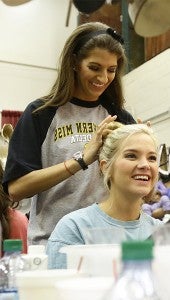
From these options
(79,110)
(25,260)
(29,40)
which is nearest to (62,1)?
(29,40)

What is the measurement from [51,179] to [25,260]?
0.62 m

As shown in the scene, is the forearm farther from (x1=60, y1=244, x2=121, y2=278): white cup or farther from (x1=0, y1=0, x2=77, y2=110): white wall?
(x1=0, y1=0, x2=77, y2=110): white wall

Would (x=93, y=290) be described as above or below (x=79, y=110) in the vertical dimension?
below

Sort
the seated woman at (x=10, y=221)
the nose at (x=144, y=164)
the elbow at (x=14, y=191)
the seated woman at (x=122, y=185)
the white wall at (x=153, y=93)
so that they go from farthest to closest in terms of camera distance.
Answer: the white wall at (x=153, y=93), the seated woman at (x=10, y=221), the elbow at (x=14, y=191), the nose at (x=144, y=164), the seated woman at (x=122, y=185)

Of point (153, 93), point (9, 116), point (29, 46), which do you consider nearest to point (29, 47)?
point (29, 46)

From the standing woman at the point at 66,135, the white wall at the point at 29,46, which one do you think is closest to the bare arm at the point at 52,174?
the standing woman at the point at 66,135

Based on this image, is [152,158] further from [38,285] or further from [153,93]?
[153,93]

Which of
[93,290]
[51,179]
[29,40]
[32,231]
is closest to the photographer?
[93,290]

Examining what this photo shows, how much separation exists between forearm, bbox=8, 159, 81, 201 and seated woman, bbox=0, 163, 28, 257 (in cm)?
25

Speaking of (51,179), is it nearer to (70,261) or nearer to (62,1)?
(70,261)

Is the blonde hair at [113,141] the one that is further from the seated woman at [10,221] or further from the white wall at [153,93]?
the white wall at [153,93]

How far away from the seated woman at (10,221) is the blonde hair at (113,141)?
1.46 feet

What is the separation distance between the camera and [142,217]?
62.7 inches

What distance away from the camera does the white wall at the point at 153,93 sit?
4500 millimetres
